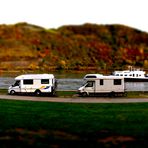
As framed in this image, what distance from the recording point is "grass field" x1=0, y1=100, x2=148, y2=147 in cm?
2275

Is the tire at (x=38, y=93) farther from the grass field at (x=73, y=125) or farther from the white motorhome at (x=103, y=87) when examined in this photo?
the grass field at (x=73, y=125)

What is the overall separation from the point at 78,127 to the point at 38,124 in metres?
2.82

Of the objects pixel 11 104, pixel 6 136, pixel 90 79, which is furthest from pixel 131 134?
pixel 90 79

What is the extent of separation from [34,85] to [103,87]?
900 cm

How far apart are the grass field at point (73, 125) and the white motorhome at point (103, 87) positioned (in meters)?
12.3

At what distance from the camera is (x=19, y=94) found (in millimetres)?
52656

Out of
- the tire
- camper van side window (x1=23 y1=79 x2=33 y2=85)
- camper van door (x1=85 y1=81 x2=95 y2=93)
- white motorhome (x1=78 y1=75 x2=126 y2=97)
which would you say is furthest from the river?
the tire

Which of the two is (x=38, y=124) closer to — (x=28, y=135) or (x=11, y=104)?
(x=28, y=135)

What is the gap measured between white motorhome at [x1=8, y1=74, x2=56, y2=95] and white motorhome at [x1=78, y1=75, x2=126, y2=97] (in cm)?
469

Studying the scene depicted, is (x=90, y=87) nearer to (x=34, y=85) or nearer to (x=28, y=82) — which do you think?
(x=34, y=85)

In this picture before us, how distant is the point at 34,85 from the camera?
53.0 m

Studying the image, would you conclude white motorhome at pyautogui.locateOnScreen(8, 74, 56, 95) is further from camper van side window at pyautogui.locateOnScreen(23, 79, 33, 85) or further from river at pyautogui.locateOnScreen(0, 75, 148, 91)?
river at pyautogui.locateOnScreen(0, 75, 148, 91)

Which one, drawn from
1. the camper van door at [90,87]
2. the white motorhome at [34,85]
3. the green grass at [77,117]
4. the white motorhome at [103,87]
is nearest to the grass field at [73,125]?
the green grass at [77,117]

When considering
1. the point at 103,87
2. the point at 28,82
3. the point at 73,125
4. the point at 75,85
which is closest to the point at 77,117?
the point at 73,125
